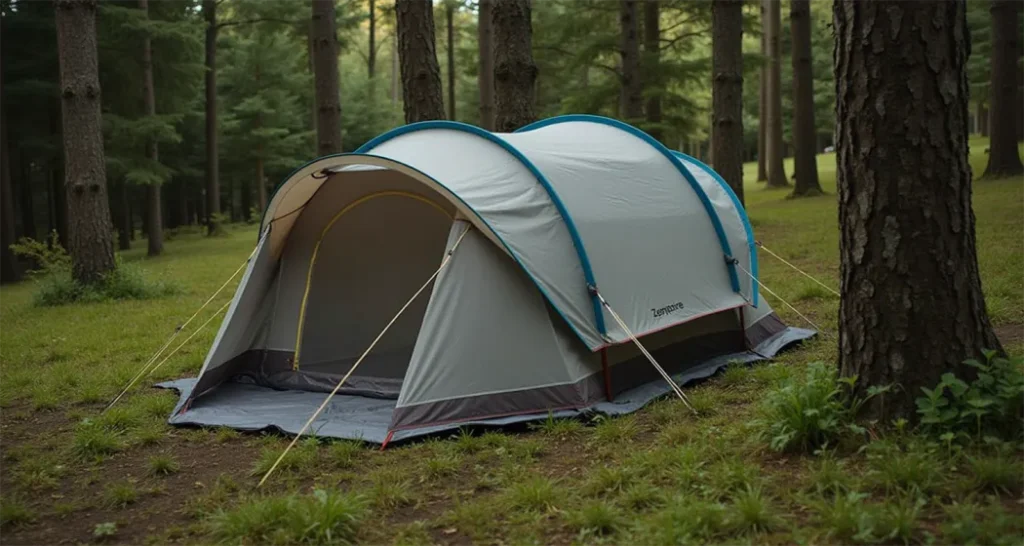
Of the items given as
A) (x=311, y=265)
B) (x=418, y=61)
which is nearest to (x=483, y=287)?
(x=311, y=265)

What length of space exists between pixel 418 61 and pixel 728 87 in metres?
4.30

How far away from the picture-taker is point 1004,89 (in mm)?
15219

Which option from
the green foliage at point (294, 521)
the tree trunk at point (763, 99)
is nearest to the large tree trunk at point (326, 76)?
the green foliage at point (294, 521)

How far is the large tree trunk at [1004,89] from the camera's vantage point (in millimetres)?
15031

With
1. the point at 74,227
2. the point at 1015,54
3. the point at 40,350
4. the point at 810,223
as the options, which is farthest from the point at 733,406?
the point at 1015,54

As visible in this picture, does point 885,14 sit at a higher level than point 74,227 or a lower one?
higher

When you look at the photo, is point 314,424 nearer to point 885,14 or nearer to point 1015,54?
point 885,14

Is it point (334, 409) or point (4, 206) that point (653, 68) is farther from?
point (334, 409)

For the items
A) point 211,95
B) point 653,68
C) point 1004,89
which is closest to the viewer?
point 1004,89

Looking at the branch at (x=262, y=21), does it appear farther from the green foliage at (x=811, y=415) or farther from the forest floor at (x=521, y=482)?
the green foliage at (x=811, y=415)

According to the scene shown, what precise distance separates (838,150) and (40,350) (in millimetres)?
7171

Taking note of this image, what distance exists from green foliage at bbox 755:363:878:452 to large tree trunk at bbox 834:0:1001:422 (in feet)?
0.47

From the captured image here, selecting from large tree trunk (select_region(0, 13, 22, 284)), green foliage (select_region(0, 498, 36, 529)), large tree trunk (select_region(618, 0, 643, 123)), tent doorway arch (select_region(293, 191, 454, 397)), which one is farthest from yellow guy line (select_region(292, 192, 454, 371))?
large tree trunk (select_region(0, 13, 22, 284))

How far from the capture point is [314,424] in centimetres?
516
